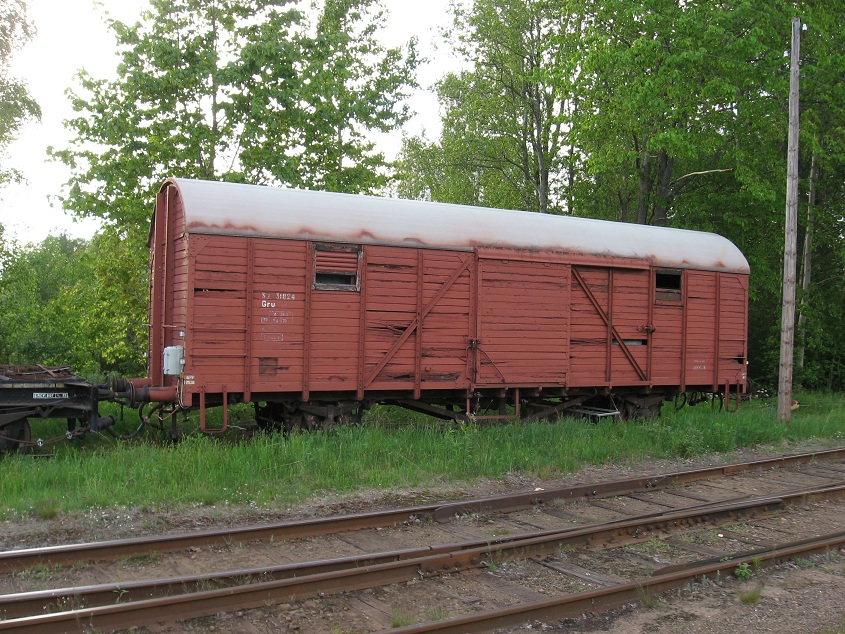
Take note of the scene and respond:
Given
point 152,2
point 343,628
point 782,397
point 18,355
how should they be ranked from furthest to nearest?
point 18,355 → point 152,2 → point 782,397 → point 343,628

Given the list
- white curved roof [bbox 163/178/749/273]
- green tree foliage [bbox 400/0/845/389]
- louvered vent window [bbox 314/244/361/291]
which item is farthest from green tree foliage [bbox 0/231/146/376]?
green tree foliage [bbox 400/0/845/389]

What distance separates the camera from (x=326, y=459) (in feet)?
31.3

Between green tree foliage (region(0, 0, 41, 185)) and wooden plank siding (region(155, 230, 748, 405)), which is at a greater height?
green tree foliage (region(0, 0, 41, 185))

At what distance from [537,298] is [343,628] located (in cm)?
891

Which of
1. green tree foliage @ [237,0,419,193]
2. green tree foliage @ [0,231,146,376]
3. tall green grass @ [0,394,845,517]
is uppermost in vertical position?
green tree foliage @ [237,0,419,193]

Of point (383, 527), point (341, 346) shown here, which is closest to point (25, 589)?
point (383, 527)

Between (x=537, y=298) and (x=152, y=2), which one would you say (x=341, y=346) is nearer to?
(x=537, y=298)

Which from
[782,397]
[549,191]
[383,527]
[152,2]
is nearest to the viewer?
[383,527]

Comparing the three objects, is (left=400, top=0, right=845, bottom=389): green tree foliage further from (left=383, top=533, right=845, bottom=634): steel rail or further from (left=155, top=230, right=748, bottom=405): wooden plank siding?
(left=383, top=533, right=845, bottom=634): steel rail

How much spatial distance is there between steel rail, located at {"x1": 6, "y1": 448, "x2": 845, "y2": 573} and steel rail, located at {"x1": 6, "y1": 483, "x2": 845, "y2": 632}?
1.02 m

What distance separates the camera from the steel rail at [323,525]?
19.8ft

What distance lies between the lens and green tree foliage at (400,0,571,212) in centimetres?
2762

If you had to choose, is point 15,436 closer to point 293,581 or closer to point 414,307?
point 414,307

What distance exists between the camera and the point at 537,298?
→ 43.0 feet
